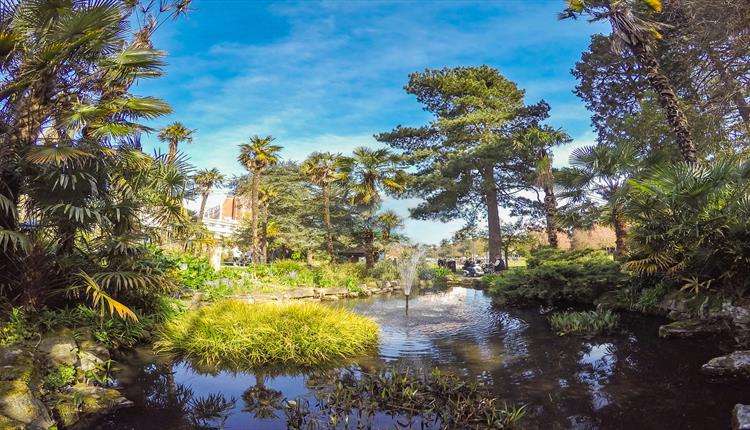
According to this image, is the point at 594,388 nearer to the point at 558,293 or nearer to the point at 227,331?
the point at 227,331

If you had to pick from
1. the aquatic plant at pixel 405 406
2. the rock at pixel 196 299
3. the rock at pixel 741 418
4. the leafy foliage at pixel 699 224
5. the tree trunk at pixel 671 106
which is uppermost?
the tree trunk at pixel 671 106

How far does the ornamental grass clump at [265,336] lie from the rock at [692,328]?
584 centimetres

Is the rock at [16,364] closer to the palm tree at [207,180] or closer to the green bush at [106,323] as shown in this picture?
the green bush at [106,323]

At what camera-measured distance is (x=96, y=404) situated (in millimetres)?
4402

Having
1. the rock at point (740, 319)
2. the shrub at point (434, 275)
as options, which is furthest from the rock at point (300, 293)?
the rock at point (740, 319)

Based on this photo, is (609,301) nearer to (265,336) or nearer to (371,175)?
(265,336)

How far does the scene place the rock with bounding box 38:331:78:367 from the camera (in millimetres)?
4988

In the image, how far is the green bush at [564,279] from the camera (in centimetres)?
1090

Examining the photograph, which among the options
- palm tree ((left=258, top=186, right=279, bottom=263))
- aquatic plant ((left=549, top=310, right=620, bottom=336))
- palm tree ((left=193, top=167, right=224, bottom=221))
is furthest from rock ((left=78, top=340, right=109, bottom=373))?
palm tree ((left=193, top=167, right=224, bottom=221))

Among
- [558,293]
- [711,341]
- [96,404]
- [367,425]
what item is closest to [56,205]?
[96,404]

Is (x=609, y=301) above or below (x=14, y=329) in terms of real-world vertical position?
below

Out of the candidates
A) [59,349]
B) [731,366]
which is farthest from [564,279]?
[59,349]

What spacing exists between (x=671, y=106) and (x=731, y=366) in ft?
22.8

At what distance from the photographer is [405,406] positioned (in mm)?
4449
